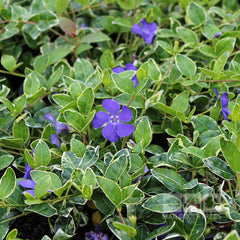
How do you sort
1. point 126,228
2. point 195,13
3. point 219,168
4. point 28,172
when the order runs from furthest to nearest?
point 195,13, point 28,172, point 219,168, point 126,228

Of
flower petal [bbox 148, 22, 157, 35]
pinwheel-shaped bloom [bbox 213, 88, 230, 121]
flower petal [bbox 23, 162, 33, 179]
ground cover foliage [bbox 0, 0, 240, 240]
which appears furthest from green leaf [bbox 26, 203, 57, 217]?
flower petal [bbox 148, 22, 157, 35]

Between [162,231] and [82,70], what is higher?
[82,70]

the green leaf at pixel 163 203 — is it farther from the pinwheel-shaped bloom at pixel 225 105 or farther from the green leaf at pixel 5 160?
the green leaf at pixel 5 160

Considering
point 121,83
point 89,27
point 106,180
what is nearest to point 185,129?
point 121,83

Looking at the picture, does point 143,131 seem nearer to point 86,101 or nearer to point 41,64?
point 86,101

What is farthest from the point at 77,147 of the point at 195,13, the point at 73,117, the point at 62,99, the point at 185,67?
the point at 195,13

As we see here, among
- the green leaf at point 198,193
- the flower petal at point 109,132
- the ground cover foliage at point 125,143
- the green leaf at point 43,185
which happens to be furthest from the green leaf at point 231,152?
the green leaf at point 43,185

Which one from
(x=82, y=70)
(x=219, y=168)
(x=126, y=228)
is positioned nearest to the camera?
(x=126, y=228)
